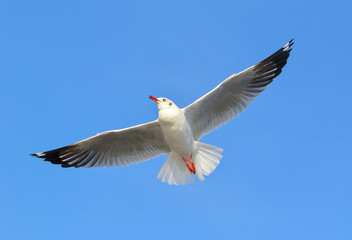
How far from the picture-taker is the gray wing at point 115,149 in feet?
32.4

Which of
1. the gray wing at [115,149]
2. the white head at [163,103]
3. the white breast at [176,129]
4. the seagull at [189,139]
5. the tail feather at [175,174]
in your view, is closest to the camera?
the white breast at [176,129]

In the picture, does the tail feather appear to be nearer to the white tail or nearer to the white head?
the white tail

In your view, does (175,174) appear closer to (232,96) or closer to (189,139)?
(189,139)

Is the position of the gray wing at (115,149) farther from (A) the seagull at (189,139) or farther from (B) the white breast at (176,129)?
(B) the white breast at (176,129)

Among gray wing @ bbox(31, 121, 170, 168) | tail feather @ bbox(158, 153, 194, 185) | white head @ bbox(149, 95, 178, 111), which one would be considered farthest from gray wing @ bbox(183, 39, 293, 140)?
gray wing @ bbox(31, 121, 170, 168)

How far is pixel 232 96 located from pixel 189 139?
1.09 m

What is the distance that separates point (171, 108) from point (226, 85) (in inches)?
39.9

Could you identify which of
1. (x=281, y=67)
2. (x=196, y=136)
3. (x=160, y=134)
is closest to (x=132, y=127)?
(x=160, y=134)

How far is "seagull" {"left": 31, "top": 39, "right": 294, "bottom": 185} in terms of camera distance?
9.78 meters

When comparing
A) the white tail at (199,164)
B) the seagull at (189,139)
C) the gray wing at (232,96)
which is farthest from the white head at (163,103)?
the white tail at (199,164)

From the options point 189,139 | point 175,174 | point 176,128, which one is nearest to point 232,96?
point 189,139

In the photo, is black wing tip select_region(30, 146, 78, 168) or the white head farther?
black wing tip select_region(30, 146, 78, 168)

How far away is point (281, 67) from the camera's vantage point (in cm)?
1008

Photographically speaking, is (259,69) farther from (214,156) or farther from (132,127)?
(132,127)
